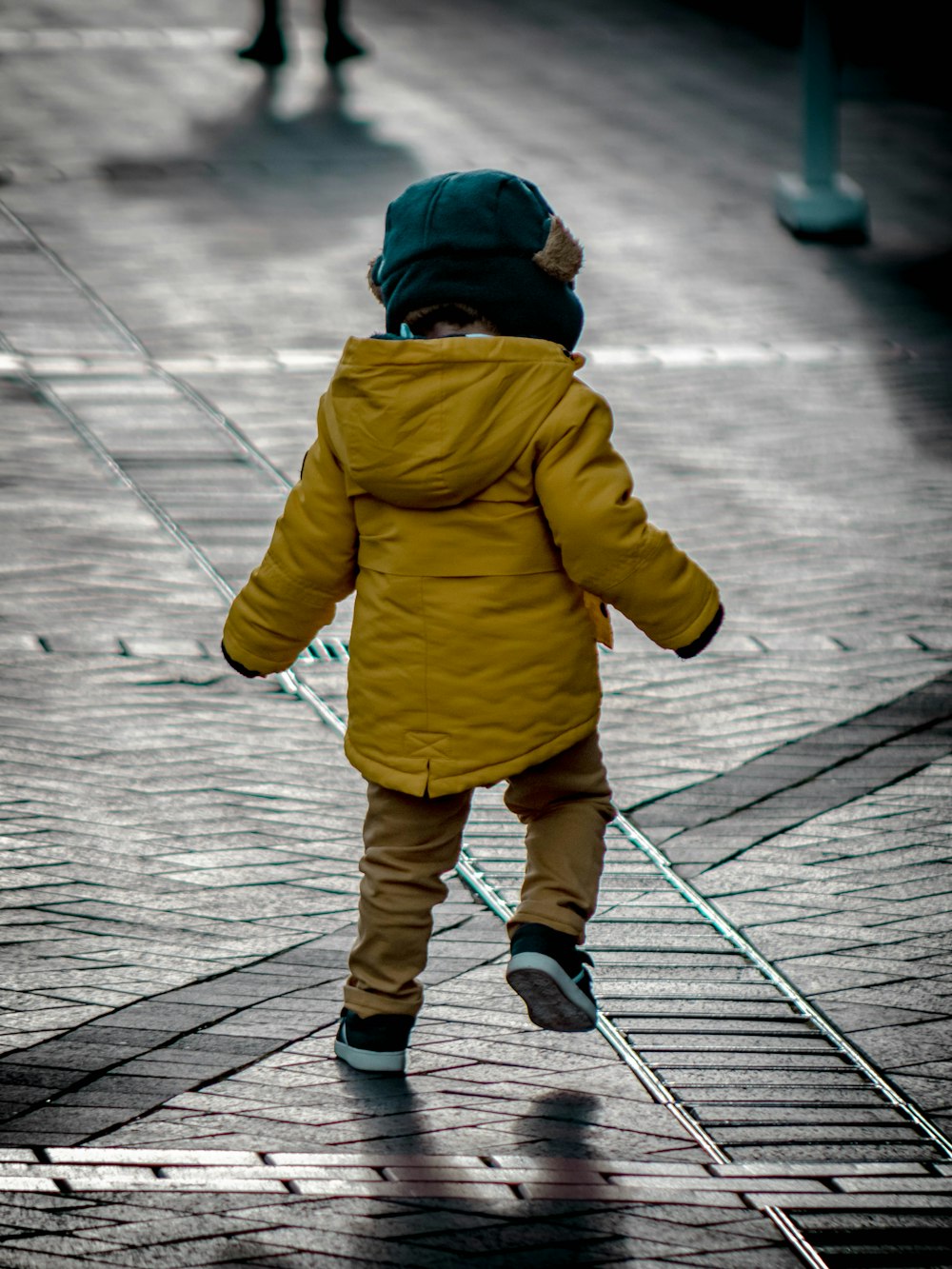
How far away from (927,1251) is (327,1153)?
3.21 ft

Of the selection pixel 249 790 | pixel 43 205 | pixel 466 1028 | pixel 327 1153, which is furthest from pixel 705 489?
pixel 43 205

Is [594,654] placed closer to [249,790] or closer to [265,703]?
[249,790]

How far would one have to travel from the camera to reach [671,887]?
4223 millimetres

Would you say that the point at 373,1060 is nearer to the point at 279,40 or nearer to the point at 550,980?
the point at 550,980

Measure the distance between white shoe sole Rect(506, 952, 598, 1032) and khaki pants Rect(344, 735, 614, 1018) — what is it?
0.10m

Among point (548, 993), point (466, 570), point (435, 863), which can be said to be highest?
point (466, 570)

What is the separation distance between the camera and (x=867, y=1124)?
3225mm

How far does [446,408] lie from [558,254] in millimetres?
354

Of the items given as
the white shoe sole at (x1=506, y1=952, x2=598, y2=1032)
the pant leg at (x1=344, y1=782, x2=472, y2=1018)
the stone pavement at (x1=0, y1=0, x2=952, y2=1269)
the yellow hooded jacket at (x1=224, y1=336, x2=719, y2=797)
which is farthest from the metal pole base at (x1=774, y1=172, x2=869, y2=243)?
the white shoe sole at (x1=506, y1=952, x2=598, y2=1032)

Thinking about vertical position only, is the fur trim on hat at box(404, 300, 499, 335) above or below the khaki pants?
above

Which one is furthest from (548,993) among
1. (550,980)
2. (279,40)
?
(279,40)

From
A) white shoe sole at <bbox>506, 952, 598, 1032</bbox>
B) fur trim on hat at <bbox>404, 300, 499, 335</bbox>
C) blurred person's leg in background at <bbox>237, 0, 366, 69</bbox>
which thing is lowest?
blurred person's leg in background at <bbox>237, 0, 366, 69</bbox>

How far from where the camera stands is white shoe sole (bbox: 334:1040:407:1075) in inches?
131

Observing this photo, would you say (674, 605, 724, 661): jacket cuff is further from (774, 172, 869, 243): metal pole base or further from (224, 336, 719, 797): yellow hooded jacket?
(774, 172, 869, 243): metal pole base
